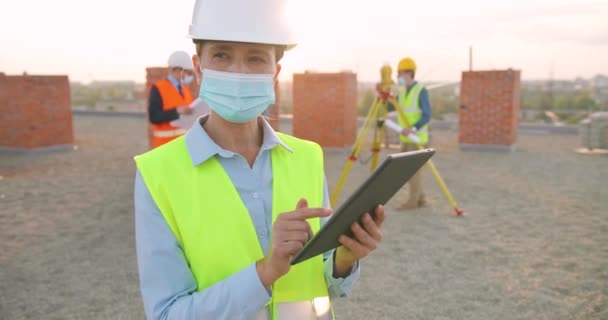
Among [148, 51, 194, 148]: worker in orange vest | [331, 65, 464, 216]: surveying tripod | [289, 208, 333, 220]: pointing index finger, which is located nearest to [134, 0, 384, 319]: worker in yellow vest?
[289, 208, 333, 220]: pointing index finger

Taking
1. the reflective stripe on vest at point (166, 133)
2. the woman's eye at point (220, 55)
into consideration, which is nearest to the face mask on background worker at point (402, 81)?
the reflective stripe on vest at point (166, 133)

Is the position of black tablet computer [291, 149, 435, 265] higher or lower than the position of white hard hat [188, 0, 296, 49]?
lower

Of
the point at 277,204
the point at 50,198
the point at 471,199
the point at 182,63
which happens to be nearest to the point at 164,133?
the point at 182,63

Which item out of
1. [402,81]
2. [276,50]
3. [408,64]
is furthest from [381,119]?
[276,50]

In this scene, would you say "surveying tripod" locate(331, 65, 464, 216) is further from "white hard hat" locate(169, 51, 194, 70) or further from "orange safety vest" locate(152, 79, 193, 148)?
"white hard hat" locate(169, 51, 194, 70)

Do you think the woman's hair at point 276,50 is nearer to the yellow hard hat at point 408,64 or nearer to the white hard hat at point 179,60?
the white hard hat at point 179,60

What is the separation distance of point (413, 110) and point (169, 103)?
320 centimetres

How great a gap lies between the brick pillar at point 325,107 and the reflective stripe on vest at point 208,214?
36.6 feet

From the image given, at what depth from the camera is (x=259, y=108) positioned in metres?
1.66

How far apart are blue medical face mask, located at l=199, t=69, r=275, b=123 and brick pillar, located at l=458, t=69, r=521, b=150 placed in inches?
484

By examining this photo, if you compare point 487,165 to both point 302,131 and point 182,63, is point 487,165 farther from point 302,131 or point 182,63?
point 182,63

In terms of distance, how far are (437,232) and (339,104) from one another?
22.0 feet

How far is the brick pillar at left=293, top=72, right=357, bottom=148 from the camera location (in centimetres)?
1264

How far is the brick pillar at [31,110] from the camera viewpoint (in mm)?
12148
